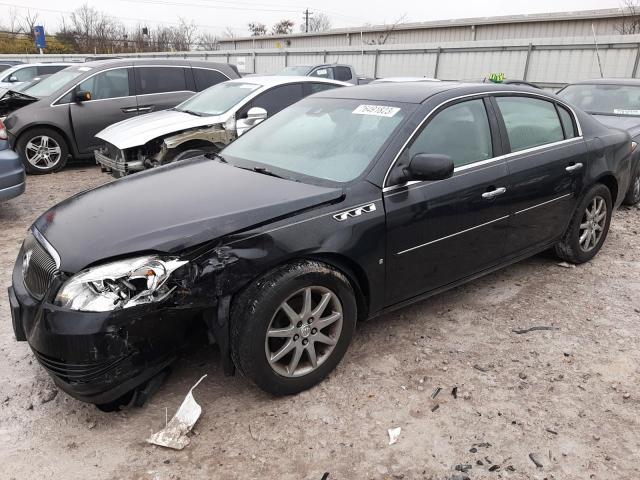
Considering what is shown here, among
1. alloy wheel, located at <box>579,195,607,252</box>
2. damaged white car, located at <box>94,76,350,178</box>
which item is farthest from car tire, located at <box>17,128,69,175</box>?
alloy wheel, located at <box>579,195,607,252</box>

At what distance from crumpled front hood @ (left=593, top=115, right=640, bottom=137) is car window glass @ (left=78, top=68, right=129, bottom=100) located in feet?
23.1

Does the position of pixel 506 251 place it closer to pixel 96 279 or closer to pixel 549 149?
pixel 549 149

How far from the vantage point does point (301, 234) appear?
2711 mm

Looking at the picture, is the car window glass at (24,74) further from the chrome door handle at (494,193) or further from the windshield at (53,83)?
the chrome door handle at (494,193)

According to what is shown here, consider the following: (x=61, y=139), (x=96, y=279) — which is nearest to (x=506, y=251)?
(x=96, y=279)

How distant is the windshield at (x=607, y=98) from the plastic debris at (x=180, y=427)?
276 inches

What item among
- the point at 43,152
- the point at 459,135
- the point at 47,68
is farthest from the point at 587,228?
the point at 47,68

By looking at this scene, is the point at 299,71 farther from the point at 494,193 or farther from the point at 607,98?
the point at 494,193

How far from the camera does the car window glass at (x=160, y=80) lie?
857cm

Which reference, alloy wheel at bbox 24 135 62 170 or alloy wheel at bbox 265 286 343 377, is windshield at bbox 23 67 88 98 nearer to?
alloy wheel at bbox 24 135 62 170

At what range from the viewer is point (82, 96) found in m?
8.11

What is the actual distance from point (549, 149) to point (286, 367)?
272cm

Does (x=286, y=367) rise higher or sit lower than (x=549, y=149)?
lower

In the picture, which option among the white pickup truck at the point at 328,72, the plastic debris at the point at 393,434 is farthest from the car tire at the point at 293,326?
the white pickup truck at the point at 328,72
